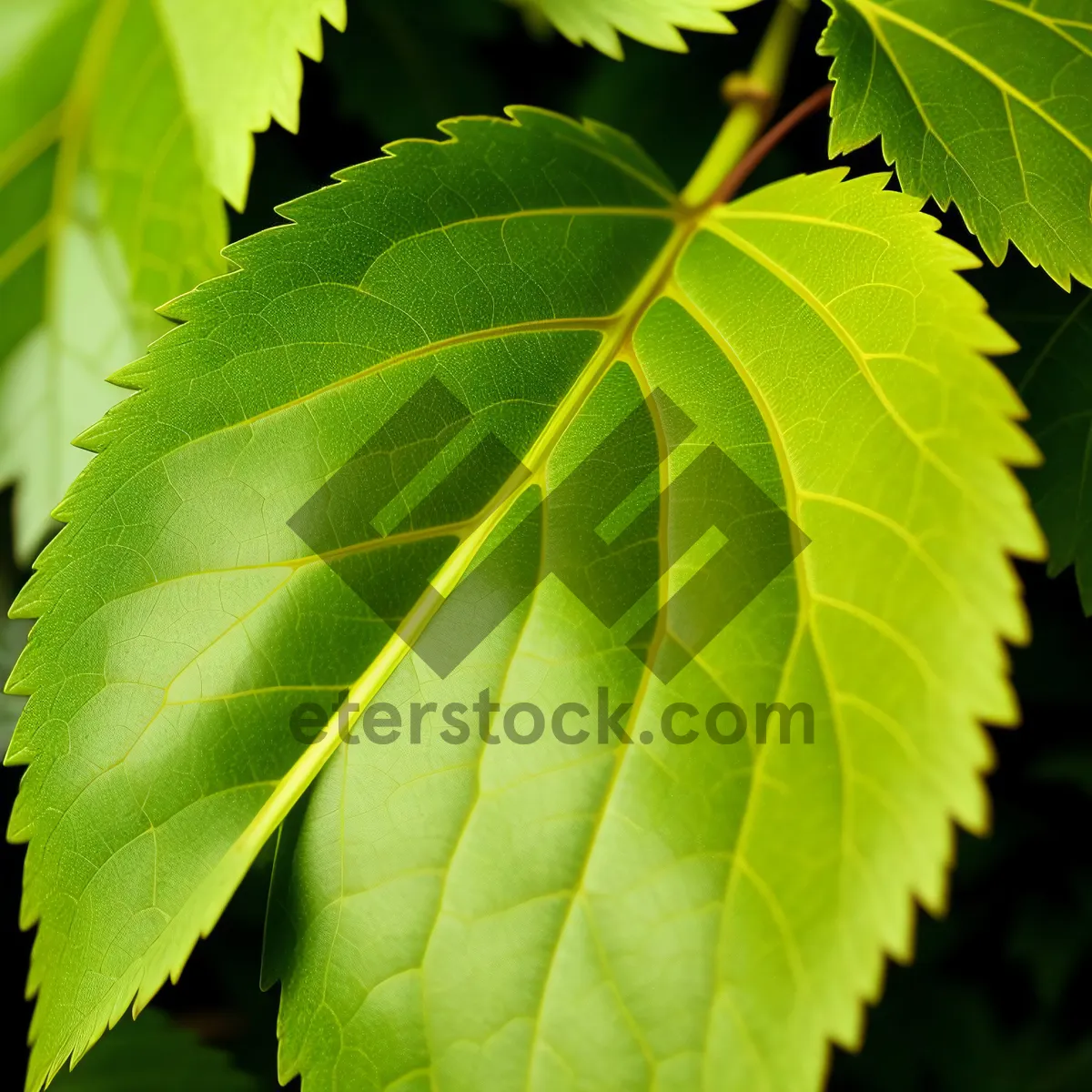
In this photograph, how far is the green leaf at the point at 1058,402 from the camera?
0.55 metres

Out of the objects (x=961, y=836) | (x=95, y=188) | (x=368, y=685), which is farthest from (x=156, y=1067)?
(x=961, y=836)

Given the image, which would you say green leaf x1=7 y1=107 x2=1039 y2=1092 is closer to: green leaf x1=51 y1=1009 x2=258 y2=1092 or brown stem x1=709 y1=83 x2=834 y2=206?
brown stem x1=709 y1=83 x2=834 y2=206

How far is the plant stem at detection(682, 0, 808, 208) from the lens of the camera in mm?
599

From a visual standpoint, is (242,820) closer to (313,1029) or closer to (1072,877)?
(313,1029)

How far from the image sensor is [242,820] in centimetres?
45

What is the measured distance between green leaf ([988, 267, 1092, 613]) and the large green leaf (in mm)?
484

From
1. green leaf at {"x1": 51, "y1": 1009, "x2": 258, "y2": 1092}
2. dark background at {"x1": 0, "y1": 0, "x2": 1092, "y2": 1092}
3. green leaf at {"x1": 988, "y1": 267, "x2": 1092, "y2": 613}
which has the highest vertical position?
green leaf at {"x1": 988, "y1": 267, "x2": 1092, "y2": 613}

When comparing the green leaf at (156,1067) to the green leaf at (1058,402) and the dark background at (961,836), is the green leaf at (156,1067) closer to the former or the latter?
the dark background at (961,836)

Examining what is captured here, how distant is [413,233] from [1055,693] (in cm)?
74

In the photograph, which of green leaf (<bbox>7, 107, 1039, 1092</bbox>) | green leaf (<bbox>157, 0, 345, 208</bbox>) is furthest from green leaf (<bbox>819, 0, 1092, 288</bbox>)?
green leaf (<bbox>157, 0, 345, 208</bbox>)

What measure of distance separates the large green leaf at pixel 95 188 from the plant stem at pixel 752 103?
0.91 feet

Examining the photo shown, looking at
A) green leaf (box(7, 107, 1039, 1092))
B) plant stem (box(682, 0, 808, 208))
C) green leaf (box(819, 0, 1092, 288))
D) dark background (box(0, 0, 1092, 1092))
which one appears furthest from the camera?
dark background (box(0, 0, 1092, 1092))

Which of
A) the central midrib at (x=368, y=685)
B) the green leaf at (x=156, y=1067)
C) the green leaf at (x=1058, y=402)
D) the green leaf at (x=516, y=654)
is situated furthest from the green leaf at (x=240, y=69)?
the green leaf at (x=156, y=1067)

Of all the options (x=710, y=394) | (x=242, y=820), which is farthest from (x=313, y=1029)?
(x=710, y=394)
